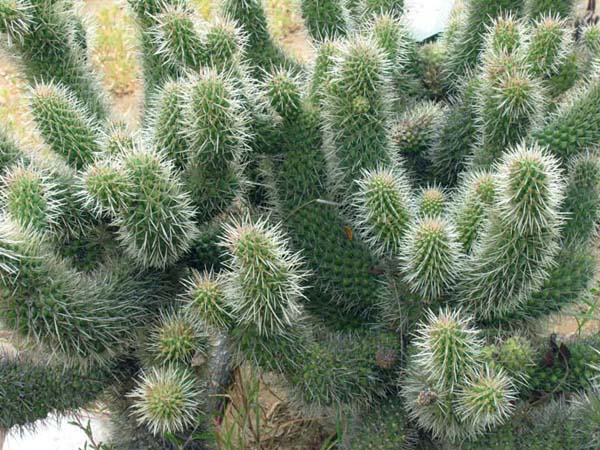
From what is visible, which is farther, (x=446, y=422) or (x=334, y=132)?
(x=334, y=132)

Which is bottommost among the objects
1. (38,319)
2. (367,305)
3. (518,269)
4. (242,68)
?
(367,305)

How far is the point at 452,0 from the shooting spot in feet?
16.7

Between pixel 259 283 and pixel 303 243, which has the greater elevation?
pixel 259 283

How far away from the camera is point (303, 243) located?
2662 millimetres

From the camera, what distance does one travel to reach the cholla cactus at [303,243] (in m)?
2.20

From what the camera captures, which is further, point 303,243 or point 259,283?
point 303,243

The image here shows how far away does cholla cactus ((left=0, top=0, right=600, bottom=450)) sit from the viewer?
7.20ft

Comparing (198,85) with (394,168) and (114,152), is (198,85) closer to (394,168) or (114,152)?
(114,152)

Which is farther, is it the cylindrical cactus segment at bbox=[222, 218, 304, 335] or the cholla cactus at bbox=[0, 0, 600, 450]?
the cholla cactus at bbox=[0, 0, 600, 450]

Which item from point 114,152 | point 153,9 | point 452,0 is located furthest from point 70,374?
point 452,0

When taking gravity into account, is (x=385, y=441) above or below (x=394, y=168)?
below

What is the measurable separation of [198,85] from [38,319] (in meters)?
0.84

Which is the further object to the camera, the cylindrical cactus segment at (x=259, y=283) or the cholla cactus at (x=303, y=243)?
the cholla cactus at (x=303, y=243)

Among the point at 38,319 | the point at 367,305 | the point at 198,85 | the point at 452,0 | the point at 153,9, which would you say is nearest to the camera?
the point at 38,319
